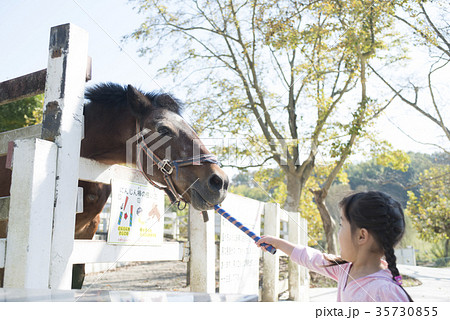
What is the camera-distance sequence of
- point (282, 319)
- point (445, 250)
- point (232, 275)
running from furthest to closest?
1. point (445, 250)
2. point (232, 275)
3. point (282, 319)

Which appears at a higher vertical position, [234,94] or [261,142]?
[234,94]

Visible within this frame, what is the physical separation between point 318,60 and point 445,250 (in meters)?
13.0

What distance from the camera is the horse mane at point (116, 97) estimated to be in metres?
2.58

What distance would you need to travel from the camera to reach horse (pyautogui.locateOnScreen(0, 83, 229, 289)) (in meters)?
2.20

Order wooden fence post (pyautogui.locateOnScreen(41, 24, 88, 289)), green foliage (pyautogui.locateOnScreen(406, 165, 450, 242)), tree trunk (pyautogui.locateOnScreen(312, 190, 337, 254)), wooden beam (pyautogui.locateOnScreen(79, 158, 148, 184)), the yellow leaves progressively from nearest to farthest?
wooden fence post (pyautogui.locateOnScreen(41, 24, 88, 289))
wooden beam (pyautogui.locateOnScreen(79, 158, 148, 184))
the yellow leaves
tree trunk (pyautogui.locateOnScreen(312, 190, 337, 254))
green foliage (pyautogui.locateOnScreen(406, 165, 450, 242))

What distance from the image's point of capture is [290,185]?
30.6 ft

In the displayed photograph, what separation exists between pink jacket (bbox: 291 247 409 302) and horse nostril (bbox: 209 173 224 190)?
0.67m

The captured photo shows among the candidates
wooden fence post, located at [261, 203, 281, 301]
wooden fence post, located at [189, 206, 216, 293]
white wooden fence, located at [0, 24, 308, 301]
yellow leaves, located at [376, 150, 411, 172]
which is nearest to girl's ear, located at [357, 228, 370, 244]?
white wooden fence, located at [0, 24, 308, 301]

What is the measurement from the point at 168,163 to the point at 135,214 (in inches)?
14.0

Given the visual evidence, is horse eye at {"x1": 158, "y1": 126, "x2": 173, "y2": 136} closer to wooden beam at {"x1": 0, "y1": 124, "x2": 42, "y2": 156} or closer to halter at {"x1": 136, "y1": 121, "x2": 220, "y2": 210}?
halter at {"x1": 136, "y1": 121, "x2": 220, "y2": 210}

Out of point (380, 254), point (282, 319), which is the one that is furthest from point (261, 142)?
point (282, 319)

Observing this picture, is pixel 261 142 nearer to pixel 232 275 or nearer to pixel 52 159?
pixel 232 275

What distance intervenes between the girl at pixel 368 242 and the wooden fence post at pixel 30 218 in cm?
114

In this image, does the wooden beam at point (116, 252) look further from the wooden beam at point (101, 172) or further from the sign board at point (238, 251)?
the sign board at point (238, 251)
